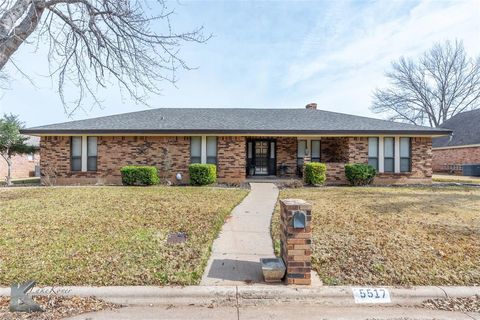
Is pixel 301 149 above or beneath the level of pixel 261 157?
above

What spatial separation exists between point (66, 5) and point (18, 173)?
22.4 metres

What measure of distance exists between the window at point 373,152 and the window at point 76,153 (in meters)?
14.2

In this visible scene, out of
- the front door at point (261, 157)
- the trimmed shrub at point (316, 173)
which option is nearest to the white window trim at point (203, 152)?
the front door at point (261, 157)

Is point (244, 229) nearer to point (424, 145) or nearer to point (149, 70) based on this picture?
point (149, 70)

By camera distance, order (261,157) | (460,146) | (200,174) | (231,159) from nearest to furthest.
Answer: (200,174), (231,159), (261,157), (460,146)

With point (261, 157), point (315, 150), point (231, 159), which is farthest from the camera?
point (261, 157)

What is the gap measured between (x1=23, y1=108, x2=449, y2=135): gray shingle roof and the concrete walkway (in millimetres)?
6356

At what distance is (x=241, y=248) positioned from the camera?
4922 millimetres

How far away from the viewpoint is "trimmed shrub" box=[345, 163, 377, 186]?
504 inches

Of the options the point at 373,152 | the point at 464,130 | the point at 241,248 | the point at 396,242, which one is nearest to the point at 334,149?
the point at 373,152

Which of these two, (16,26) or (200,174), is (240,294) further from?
(200,174)

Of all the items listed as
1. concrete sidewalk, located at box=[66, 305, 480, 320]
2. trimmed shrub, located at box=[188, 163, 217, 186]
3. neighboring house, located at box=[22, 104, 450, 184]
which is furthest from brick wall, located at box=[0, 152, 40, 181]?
concrete sidewalk, located at box=[66, 305, 480, 320]

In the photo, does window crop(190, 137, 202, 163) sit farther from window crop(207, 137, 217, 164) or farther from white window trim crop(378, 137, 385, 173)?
white window trim crop(378, 137, 385, 173)

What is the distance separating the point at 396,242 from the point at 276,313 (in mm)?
3038
